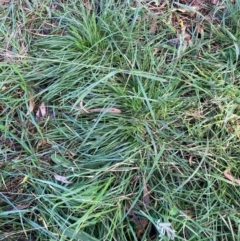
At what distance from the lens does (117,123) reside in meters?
1.81

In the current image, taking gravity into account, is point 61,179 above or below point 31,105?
below

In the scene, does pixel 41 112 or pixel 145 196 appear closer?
pixel 145 196

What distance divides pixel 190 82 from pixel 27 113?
2.37 ft

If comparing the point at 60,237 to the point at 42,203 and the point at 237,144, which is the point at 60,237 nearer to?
the point at 42,203

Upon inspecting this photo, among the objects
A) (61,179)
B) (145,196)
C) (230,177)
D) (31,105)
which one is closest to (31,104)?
(31,105)

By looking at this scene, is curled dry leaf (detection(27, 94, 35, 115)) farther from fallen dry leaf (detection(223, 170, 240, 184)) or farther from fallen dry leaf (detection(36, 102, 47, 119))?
fallen dry leaf (detection(223, 170, 240, 184))

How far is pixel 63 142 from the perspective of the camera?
1.84 m

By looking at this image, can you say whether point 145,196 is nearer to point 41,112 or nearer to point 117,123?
point 117,123

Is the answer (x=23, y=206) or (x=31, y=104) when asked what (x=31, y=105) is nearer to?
(x=31, y=104)

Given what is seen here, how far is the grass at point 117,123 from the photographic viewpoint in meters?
1.68

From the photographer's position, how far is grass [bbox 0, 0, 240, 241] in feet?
5.50

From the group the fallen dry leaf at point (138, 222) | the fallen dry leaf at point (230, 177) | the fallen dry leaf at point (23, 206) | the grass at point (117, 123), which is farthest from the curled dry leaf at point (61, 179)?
the fallen dry leaf at point (230, 177)

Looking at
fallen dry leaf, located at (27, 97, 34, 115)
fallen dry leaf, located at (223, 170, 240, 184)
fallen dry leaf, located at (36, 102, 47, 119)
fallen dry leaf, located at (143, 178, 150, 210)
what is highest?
fallen dry leaf, located at (27, 97, 34, 115)

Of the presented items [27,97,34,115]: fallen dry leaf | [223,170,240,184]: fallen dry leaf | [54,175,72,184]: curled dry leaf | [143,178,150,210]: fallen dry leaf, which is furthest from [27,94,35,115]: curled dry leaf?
[223,170,240,184]: fallen dry leaf
